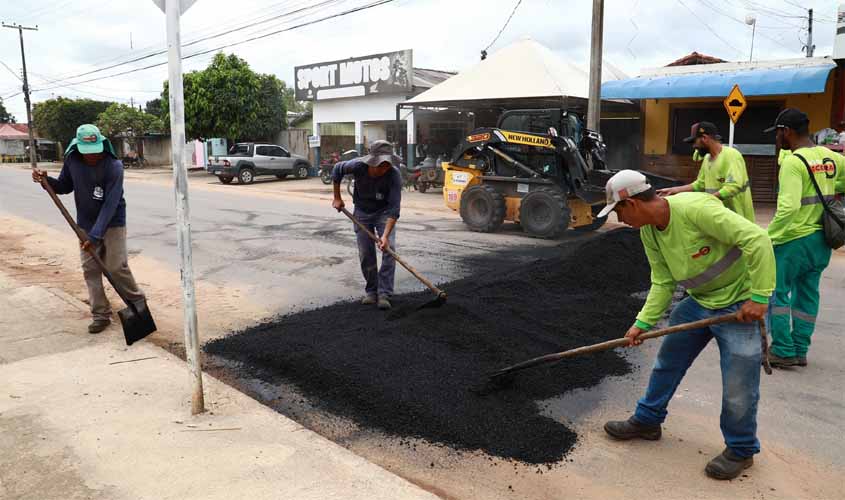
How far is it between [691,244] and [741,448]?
1038mm

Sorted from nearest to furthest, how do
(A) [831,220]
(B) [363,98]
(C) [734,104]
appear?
(A) [831,220]
(C) [734,104]
(B) [363,98]

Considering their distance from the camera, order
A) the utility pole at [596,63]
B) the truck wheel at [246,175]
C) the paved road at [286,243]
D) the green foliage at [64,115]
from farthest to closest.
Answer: the green foliage at [64,115]
the truck wheel at [246,175]
the utility pole at [596,63]
the paved road at [286,243]

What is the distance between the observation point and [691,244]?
9.74 ft

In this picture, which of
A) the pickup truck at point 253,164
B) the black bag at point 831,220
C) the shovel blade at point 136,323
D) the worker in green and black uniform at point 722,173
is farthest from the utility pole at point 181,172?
the pickup truck at point 253,164

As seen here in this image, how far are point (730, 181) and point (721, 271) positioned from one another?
2.57 meters

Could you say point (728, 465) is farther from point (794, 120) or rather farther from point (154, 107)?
point (154, 107)

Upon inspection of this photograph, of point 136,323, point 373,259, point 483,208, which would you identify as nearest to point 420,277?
point 373,259

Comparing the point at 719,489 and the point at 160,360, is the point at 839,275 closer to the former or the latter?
the point at 719,489

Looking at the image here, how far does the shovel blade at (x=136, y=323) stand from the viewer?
4.99m

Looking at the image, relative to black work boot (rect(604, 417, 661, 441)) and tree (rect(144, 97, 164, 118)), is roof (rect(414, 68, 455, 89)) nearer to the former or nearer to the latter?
black work boot (rect(604, 417, 661, 441))

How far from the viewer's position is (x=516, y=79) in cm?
1848

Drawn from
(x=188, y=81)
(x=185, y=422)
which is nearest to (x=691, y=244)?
(x=185, y=422)

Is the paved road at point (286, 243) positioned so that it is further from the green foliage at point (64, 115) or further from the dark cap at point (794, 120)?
the green foliage at point (64, 115)

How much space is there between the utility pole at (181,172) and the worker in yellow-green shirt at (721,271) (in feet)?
7.40
